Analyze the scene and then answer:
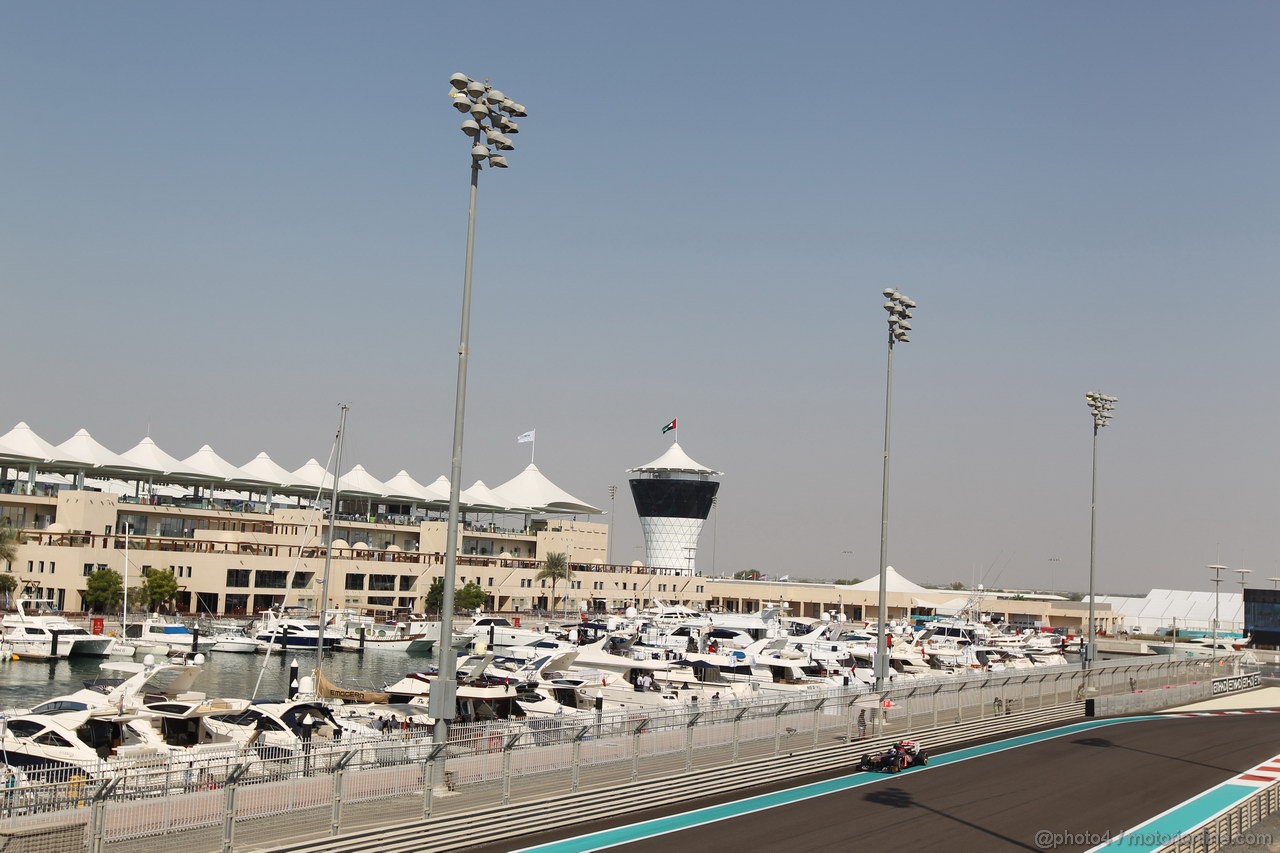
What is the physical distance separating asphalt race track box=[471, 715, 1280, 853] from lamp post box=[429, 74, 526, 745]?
269 centimetres

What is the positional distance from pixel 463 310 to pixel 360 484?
Result: 344ft

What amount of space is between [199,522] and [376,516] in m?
20.9

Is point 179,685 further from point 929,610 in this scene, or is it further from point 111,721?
point 929,610

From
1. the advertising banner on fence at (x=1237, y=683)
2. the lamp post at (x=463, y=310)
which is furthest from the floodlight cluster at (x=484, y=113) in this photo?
the advertising banner on fence at (x=1237, y=683)

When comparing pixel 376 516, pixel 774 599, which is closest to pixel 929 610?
pixel 774 599

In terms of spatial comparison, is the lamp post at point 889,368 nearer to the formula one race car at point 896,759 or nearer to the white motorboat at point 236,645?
the formula one race car at point 896,759

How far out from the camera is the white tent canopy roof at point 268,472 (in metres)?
119

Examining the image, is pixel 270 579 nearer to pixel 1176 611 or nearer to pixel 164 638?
pixel 164 638

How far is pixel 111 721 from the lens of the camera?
28.8m

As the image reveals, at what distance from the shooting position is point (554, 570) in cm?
12500

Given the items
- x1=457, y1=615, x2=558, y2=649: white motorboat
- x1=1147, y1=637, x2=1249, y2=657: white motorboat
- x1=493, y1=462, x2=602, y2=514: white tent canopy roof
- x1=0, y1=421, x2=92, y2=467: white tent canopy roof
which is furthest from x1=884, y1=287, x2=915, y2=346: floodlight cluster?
x1=493, y1=462, x2=602, y2=514: white tent canopy roof

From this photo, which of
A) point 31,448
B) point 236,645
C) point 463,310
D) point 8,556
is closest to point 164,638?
point 236,645

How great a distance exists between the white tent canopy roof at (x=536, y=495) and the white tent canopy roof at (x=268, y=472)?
2717 centimetres

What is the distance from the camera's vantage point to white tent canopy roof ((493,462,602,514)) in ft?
463
